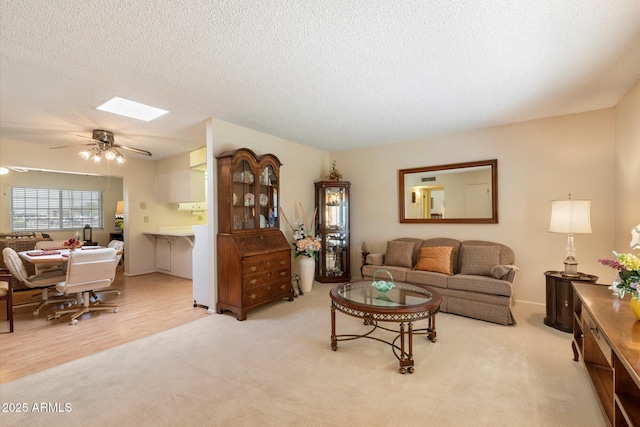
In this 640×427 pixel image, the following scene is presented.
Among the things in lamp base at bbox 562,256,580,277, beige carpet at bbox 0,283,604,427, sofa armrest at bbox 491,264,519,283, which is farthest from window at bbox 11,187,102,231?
lamp base at bbox 562,256,580,277

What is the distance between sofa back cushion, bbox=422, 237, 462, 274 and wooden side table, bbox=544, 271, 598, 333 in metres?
1.05

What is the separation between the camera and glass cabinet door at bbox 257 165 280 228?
401 cm

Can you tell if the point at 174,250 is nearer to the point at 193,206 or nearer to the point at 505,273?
the point at 193,206

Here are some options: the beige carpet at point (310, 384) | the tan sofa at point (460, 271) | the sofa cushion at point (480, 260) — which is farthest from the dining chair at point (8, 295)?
the sofa cushion at point (480, 260)

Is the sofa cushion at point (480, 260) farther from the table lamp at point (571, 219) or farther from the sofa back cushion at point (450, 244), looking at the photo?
the table lamp at point (571, 219)

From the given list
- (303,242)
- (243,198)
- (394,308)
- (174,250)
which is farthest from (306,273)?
(174,250)

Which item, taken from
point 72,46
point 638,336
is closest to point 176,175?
point 72,46

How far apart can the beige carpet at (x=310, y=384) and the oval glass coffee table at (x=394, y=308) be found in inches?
3.9

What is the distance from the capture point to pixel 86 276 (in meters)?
3.40

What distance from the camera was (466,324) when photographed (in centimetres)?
312

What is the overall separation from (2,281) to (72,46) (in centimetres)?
295

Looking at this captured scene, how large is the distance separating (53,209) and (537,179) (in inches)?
387

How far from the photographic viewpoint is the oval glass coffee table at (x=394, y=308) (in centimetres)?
223

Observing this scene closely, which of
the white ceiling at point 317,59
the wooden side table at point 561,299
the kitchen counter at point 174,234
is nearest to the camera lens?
the white ceiling at point 317,59
